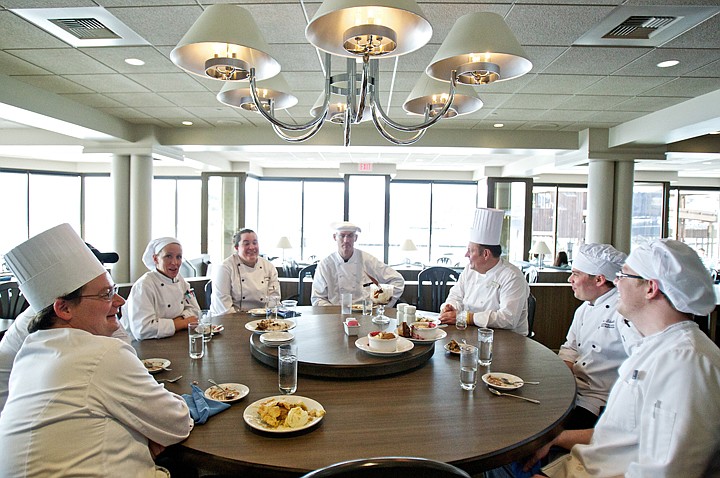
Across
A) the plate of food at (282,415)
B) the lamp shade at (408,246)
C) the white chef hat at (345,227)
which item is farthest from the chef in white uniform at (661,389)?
the lamp shade at (408,246)

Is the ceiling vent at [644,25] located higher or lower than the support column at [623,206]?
higher

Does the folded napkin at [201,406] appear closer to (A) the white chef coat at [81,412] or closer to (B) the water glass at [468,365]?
(A) the white chef coat at [81,412]

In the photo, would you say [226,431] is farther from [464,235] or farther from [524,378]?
[464,235]

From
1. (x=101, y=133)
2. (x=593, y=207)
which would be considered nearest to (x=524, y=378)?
(x=593, y=207)

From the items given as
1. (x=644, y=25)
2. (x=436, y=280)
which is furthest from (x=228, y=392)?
(x=644, y=25)

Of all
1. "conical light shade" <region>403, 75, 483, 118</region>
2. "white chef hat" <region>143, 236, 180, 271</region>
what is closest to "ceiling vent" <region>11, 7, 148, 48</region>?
"white chef hat" <region>143, 236, 180, 271</region>

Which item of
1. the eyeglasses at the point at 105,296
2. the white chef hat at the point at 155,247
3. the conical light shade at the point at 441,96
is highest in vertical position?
the conical light shade at the point at 441,96

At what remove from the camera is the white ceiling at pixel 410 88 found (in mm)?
2682

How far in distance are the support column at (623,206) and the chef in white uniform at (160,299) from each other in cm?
550

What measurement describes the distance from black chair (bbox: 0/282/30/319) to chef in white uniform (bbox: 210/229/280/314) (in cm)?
173

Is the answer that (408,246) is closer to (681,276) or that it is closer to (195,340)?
(195,340)

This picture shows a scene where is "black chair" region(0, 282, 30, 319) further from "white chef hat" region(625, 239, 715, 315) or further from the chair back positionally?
"white chef hat" region(625, 239, 715, 315)

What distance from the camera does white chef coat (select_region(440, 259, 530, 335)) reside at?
2691 mm

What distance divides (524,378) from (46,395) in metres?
1.70
